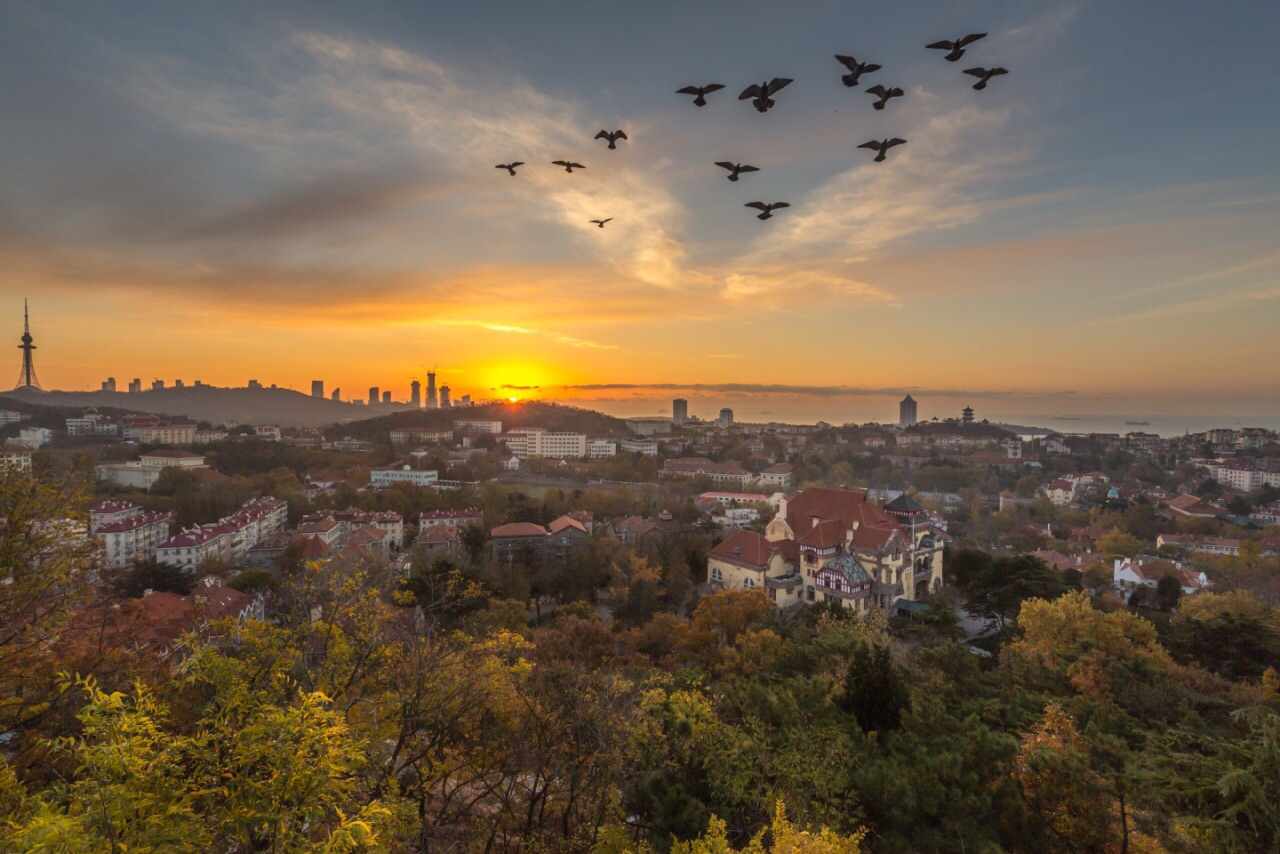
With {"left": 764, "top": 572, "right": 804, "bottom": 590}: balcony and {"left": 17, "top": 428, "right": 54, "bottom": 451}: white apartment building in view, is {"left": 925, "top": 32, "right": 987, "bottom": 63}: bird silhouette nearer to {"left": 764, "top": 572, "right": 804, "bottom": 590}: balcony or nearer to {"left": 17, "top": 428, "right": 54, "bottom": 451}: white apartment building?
{"left": 764, "top": 572, "right": 804, "bottom": 590}: balcony

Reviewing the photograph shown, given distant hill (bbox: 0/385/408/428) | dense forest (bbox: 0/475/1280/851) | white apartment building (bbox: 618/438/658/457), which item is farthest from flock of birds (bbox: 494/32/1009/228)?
distant hill (bbox: 0/385/408/428)

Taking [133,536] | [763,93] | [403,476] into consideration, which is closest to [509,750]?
[763,93]

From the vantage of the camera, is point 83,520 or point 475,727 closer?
point 83,520

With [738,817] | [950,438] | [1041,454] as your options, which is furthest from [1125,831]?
[950,438]

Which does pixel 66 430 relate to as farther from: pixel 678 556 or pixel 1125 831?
pixel 1125 831

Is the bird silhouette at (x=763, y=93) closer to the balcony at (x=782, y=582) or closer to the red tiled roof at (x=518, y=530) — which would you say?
the balcony at (x=782, y=582)
